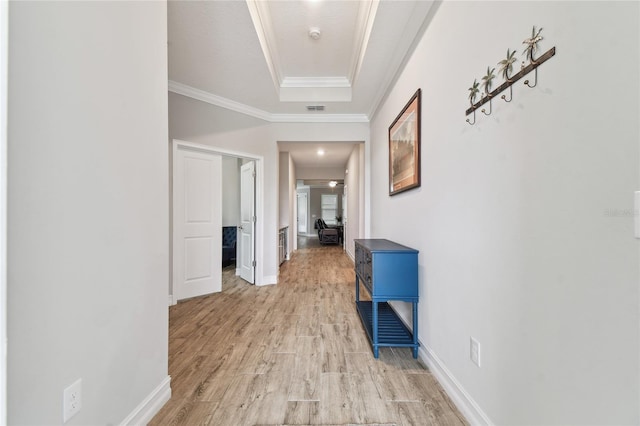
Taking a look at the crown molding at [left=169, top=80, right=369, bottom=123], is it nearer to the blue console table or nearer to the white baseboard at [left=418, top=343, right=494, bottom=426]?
the blue console table

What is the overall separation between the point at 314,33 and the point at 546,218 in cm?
258

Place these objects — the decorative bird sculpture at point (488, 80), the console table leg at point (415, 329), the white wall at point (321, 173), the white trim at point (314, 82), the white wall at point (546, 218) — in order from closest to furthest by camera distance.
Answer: the white wall at point (546, 218) < the decorative bird sculpture at point (488, 80) < the console table leg at point (415, 329) < the white trim at point (314, 82) < the white wall at point (321, 173)

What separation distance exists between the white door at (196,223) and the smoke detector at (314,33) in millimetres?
1968

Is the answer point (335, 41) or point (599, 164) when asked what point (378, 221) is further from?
point (599, 164)

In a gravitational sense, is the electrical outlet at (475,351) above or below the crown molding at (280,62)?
below

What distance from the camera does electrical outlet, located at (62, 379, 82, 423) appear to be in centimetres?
94

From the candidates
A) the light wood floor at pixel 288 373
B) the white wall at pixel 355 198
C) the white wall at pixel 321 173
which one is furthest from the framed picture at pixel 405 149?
the white wall at pixel 321 173

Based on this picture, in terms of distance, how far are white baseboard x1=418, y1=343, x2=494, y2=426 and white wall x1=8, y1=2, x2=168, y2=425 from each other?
5.67 feet

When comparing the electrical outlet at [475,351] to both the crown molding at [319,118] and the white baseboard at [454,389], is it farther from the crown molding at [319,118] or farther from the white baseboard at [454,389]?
the crown molding at [319,118]

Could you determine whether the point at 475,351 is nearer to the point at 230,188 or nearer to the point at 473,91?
the point at 473,91

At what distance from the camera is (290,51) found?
2.84 m

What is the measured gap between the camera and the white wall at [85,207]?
0.81 m

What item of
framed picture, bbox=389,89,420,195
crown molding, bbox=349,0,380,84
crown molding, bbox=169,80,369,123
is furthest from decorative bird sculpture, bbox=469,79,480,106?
crown molding, bbox=169,80,369,123

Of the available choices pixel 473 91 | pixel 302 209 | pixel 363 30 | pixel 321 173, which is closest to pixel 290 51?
pixel 363 30
